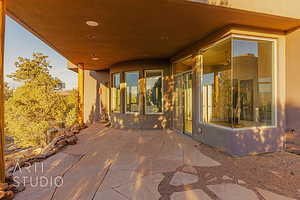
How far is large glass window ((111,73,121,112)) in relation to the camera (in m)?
7.63

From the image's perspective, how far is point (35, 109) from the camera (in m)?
8.95

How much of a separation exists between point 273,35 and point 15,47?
1401 cm

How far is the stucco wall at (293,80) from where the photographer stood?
3857 millimetres

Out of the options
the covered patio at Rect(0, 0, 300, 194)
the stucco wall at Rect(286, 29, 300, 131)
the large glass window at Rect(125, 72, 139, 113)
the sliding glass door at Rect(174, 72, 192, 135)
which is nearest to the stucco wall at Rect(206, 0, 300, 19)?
the covered patio at Rect(0, 0, 300, 194)

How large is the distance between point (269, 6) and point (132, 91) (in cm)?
534

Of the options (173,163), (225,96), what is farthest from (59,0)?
(225,96)

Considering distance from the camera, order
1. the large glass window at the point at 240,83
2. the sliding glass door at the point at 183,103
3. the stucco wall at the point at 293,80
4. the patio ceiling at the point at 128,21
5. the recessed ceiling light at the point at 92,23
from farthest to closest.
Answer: the sliding glass door at the point at 183,103 → the large glass window at the point at 240,83 → the stucco wall at the point at 293,80 → the recessed ceiling light at the point at 92,23 → the patio ceiling at the point at 128,21

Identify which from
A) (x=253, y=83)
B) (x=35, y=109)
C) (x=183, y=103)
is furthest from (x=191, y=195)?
(x=35, y=109)

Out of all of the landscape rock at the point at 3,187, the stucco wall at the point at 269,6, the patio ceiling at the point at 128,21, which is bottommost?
the landscape rock at the point at 3,187

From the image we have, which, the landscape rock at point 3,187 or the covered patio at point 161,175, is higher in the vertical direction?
the landscape rock at point 3,187

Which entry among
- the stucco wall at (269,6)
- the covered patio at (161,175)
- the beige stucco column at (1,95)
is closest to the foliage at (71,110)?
the covered patio at (161,175)

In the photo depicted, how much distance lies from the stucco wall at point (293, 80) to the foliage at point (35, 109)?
8.65m

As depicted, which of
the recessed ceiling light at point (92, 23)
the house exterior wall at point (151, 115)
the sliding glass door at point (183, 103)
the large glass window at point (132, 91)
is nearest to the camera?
the recessed ceiling light at point (92, 23)

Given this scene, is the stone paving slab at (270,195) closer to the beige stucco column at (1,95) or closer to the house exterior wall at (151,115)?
the beige stucco column at (1,95)
